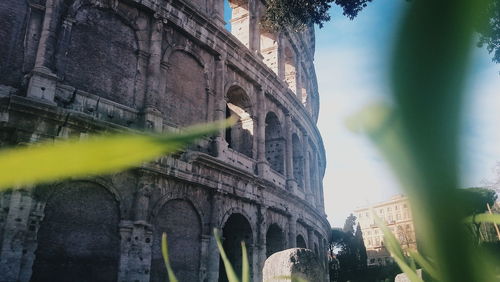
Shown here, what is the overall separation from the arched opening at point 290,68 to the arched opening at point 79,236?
11.4 meters

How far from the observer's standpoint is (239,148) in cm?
1287

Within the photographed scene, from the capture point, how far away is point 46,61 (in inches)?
305

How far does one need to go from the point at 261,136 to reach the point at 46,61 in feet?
23.1

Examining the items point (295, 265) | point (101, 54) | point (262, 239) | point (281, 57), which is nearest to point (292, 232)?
point (262, 239)

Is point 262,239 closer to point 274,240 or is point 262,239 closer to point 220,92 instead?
point 274,240

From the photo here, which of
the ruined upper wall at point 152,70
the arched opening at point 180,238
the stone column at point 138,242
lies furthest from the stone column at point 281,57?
the stone column at point 138,242

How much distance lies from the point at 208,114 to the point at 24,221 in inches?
225

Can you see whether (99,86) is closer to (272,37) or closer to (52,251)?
(52,251)

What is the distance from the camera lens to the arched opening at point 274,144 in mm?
14523

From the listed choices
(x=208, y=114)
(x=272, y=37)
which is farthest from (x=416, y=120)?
(x=272, y=37)

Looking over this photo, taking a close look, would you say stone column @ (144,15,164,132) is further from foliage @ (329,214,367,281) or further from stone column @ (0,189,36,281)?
foliage @ (329,214,367,281)

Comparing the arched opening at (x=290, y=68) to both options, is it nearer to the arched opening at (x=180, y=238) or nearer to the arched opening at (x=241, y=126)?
the arched opening at (x=241, y=126)

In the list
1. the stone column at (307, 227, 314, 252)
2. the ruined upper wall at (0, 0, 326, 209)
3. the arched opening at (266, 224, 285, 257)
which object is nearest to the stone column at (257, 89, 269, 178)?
the ruined upper wall at (0, 0, 326, 209)

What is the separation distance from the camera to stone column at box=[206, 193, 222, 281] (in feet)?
32.1
